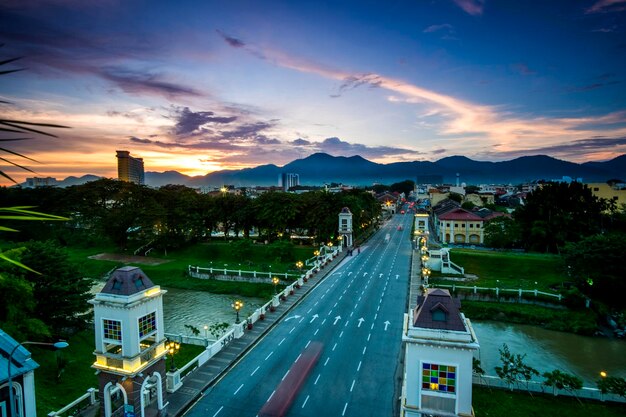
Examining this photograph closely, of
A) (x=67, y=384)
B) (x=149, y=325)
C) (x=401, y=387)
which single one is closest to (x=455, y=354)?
(x=401, y=387)

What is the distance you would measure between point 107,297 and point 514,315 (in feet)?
116

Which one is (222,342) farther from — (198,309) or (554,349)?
(554,349)

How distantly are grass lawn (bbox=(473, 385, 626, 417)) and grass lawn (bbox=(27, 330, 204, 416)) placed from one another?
1917 centimetres

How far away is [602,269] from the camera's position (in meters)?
38.1

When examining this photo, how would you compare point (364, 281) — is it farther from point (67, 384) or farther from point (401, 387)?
point (67, 384)

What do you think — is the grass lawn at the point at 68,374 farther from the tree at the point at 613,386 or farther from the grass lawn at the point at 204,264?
the tree at the point at 613,386

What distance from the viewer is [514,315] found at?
123ft

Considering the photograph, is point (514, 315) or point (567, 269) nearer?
point (514, 315)

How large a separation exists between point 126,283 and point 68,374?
1150 cm

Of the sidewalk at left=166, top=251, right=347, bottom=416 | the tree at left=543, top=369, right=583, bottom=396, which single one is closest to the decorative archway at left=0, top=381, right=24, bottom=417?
the sidewalk at left=166, top=251, right=347, bottom=416

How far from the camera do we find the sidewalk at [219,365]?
2128cm

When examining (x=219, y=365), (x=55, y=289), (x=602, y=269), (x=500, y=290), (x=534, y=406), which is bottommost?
(x=534, y=406)

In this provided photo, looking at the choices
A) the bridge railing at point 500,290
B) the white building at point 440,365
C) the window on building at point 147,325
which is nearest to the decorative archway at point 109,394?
the window on building at point 147,325

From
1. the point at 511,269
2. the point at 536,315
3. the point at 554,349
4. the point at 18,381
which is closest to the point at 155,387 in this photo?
the point at 18,381
